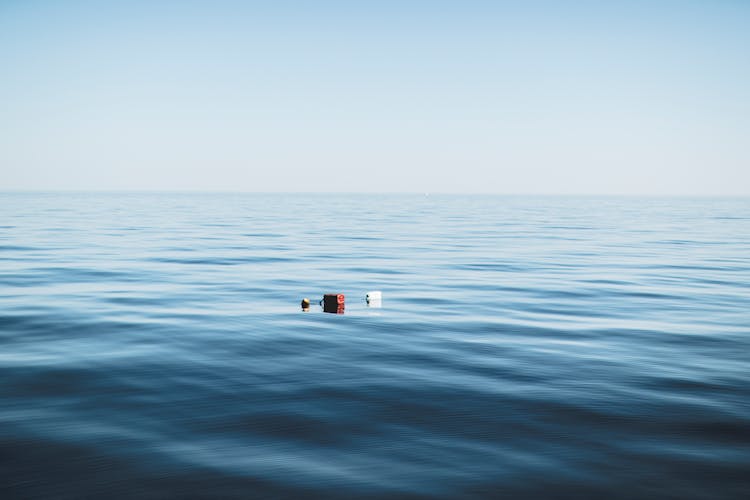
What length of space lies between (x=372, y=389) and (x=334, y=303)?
18.0 ft

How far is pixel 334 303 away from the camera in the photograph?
1366 centimetres

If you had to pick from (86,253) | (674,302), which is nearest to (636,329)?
(674,302)

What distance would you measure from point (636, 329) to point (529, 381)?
4.80 m

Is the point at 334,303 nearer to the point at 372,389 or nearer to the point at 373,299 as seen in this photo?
the point at 373,299

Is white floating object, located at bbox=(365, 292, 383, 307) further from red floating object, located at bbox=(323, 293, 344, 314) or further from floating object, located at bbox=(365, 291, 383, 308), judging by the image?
red floating object, located at bbox=(323, 293, 344, 314)

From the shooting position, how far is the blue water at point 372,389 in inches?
224

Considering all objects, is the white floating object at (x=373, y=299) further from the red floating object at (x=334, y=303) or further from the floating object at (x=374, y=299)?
the red floating object at (x=334, y=303)

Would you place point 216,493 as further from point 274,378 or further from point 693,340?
point 693,340

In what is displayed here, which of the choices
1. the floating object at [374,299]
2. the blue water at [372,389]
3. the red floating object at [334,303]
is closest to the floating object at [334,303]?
the red floating object at [334,303]

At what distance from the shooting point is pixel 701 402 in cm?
788

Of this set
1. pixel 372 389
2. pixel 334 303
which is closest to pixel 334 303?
pixel 334 303

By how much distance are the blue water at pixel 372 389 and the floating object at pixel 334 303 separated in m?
0.28

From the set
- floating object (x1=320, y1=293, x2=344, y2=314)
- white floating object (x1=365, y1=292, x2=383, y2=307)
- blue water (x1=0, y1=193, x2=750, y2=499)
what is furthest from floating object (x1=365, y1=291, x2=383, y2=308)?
floating object (x1=320, y1=293, x2=344, y2=314)

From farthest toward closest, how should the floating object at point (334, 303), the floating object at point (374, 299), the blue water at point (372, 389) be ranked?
the floating object at point (374, 299) < the floating object at point (334, 303) < the blue water at point (372, 389)
